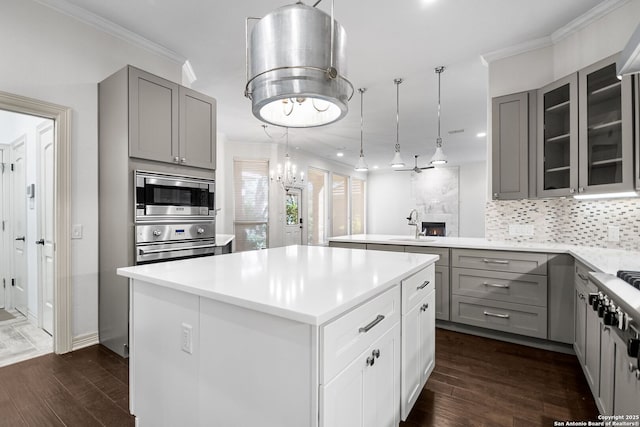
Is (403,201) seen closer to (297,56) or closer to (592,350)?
(592,350)

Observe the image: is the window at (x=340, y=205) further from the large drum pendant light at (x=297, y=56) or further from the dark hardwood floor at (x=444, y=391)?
the large drum pendant light at (x=297, y=56)

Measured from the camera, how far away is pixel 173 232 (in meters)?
2.75

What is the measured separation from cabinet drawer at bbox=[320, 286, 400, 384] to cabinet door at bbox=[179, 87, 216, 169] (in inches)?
94.2

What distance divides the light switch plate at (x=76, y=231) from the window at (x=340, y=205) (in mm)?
6950

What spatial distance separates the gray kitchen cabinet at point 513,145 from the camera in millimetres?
2922

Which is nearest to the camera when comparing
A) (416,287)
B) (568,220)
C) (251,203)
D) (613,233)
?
(416,287)

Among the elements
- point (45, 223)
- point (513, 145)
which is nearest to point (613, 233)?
point (513, 145)

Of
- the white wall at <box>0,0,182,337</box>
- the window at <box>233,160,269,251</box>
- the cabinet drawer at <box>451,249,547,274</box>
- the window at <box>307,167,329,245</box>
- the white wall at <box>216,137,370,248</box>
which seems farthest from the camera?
the window at <box>307,167,329,245</box>

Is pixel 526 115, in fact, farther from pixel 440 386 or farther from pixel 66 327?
pixel 66 327

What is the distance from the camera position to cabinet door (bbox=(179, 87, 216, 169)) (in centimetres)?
288

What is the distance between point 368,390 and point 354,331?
299 millimetres

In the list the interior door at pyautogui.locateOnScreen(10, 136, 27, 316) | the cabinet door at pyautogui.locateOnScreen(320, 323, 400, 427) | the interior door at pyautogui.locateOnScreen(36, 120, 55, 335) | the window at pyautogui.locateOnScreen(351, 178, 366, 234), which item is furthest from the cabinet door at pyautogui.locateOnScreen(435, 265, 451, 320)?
the window at pyautogui.locateOnScreen(351, 178, 366, 234)

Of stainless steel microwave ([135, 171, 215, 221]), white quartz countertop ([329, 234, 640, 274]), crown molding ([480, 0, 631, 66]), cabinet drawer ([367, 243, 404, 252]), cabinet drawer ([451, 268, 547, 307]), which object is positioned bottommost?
cabinet drawer ([451, 268, 547, 307])

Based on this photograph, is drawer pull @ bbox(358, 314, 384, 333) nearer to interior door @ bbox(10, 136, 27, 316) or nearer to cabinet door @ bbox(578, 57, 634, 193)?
cabinet door @ bbox(578, 57, 634, 193)
